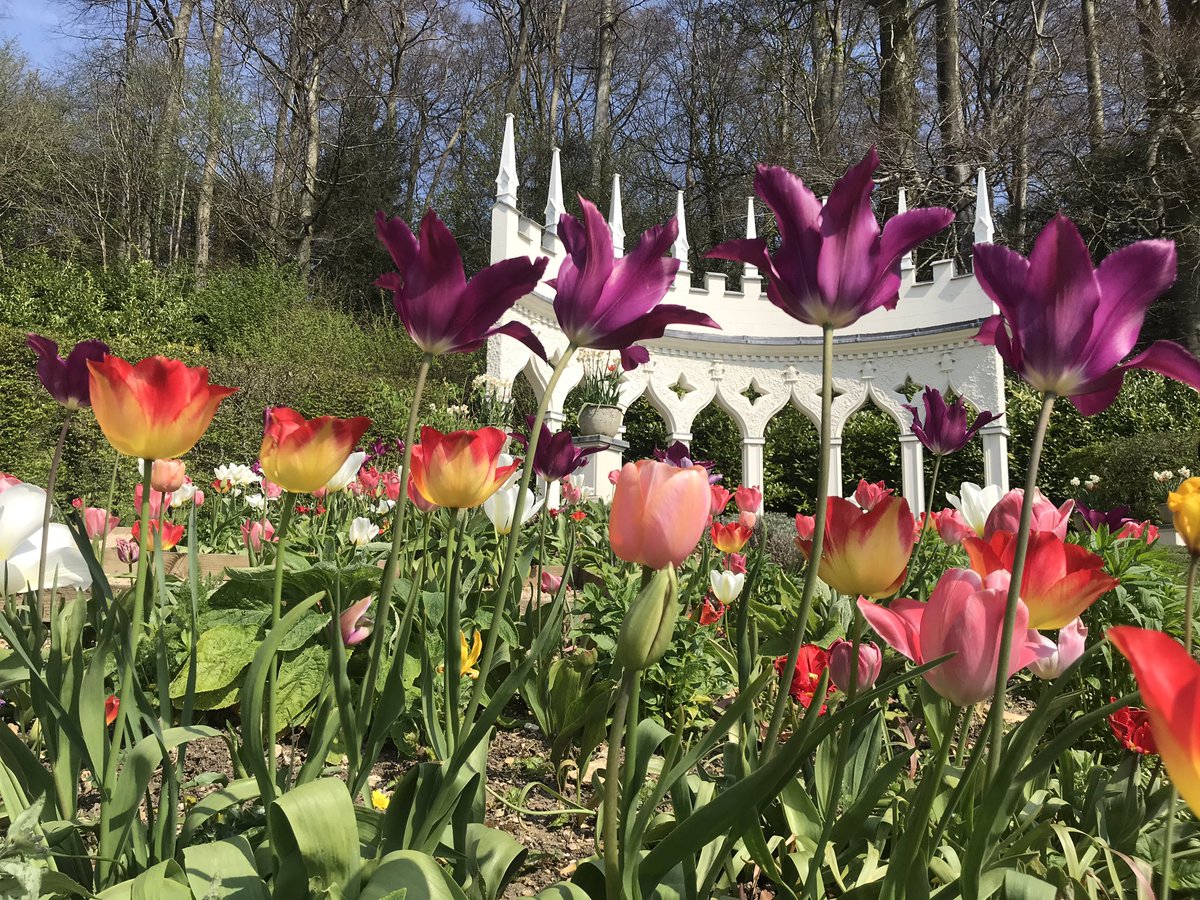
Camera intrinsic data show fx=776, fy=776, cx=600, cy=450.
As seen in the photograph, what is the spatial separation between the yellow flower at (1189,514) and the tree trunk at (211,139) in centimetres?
1627

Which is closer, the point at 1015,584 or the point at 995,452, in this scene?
the point at 1015,584

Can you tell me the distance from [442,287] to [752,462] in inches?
394

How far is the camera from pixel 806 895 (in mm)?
791

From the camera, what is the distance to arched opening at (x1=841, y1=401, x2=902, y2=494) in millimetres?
12523

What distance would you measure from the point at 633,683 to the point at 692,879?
0.28 meters

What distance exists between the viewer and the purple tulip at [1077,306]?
66 centimetres

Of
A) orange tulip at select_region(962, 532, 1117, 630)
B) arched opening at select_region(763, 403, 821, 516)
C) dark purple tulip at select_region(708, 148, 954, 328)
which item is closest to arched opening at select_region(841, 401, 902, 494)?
arched opening at select_region(763, 403, 821, 516)

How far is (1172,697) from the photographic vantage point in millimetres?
366

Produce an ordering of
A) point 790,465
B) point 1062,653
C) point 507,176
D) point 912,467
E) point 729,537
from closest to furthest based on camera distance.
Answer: point 1062,653
point 729,537
point 507,176
point 912,467
point 790,465

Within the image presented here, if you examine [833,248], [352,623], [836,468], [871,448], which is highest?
[833,248]

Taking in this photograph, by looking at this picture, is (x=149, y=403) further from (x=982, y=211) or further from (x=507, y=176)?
(x=982, y=211)

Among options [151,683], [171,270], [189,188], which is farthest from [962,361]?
[189,188]

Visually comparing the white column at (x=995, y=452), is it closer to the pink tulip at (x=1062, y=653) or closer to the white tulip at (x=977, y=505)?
the white tulip at (x=977, y=505)

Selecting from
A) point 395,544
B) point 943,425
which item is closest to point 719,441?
point 943,425
